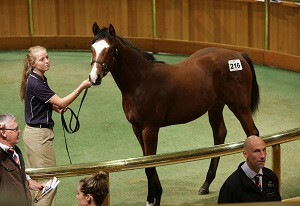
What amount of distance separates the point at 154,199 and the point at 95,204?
273 centimetres

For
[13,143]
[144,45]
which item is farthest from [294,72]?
[13,143]

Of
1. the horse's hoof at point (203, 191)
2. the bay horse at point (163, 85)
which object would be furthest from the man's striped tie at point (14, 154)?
the horse's hoof at point (203, 191)

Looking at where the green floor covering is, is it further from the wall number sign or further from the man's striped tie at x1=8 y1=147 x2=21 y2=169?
the man's striped tie at x1=8 y1=147 x2=21 y2=169

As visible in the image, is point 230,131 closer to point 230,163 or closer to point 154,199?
point 230,163

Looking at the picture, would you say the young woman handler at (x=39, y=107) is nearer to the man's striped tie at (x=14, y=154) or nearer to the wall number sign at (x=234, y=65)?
the man's striped tie at (x=14, y=154)

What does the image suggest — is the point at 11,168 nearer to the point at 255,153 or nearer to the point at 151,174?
the point at 255,153

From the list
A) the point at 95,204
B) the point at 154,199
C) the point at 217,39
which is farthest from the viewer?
the point at 217,39

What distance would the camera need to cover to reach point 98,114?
1145cm

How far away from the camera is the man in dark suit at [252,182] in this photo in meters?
5.90

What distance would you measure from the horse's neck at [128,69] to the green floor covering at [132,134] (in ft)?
3.76

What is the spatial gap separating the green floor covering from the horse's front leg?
215mm

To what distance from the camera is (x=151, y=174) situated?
802 centimetres

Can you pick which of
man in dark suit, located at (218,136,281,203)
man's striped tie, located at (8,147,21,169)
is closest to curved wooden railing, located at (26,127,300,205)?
man's striped tie, located at (8,147,21,169)

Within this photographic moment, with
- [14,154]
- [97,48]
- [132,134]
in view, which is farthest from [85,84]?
[132,134]
